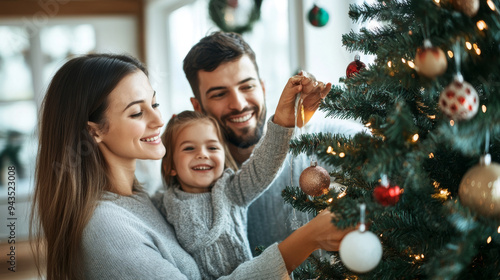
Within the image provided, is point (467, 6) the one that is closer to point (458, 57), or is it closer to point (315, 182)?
point (458, 57)

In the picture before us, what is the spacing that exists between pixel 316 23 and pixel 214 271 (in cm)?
95

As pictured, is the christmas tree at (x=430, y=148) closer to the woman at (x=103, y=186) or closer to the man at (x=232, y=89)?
the woman at (x=103, y=186)

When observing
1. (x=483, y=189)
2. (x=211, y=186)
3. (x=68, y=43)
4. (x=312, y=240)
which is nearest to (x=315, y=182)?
(x=312, y=240)

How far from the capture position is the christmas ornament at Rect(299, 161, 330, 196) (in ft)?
3.00

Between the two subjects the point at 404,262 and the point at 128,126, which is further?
the point at 128,126

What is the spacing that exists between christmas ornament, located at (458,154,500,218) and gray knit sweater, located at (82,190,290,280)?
490 millimetres

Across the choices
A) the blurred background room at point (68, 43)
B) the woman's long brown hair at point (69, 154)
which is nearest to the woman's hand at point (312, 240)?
the woman's long brown hair at point (69, 154)

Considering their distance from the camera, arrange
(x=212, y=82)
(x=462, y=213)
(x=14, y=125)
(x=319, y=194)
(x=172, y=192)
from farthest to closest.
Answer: (x=14, y=125)
(x=212, y=82)
(x=172, y=192)
(x=319, y=194)
(x=462, y=213)

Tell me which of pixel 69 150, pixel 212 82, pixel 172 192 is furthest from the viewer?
pixel 212 82

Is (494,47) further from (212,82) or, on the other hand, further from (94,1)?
(94,1)

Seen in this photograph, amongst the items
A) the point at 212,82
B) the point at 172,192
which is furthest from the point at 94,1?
the point at 172,192

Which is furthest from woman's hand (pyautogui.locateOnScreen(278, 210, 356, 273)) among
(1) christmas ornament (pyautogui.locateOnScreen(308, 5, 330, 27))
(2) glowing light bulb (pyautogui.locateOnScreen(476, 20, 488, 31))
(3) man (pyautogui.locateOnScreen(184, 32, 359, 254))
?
(1) christmas ornament (pyautogui.locateOnScreen(308, 5, 330, 27))

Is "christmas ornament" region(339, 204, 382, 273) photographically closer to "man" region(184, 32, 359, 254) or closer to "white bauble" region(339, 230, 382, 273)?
"white bauble" region(339, 230, 382, 273)

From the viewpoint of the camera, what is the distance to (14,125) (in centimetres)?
484
